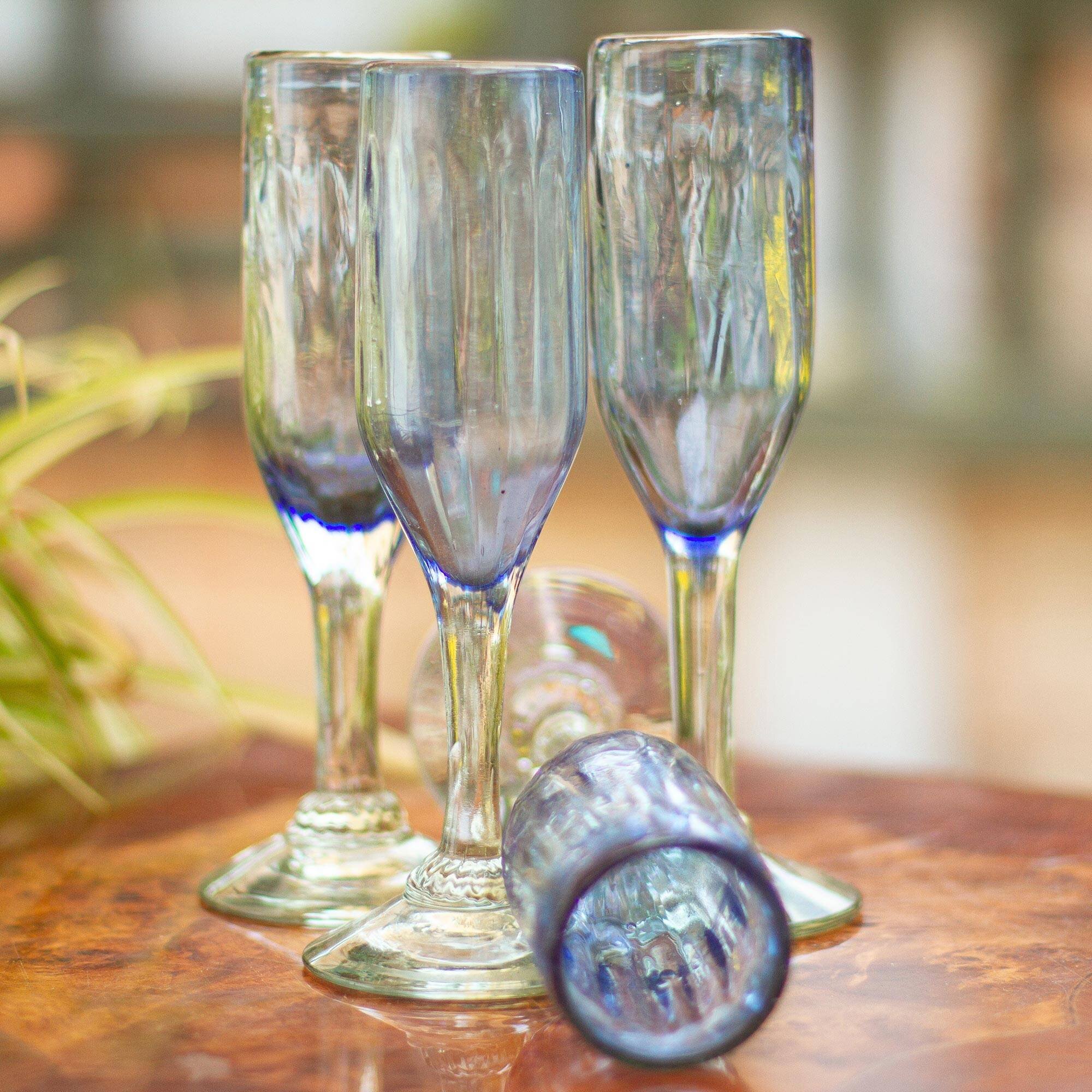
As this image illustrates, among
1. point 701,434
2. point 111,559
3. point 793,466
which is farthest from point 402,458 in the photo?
point 793,466

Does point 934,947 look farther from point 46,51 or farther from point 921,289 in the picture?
point 46,51

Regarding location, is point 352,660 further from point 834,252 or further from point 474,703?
point 834,252


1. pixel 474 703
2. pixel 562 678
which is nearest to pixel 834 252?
pixel 562 678

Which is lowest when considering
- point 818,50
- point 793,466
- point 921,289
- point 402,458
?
point 793,466

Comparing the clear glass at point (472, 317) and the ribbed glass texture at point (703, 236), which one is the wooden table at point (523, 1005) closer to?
the clear glass at point (472, 317)

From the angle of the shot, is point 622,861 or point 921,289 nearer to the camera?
point 622,861

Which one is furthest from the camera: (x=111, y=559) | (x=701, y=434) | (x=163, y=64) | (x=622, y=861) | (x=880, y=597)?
(x=163, y=64)
